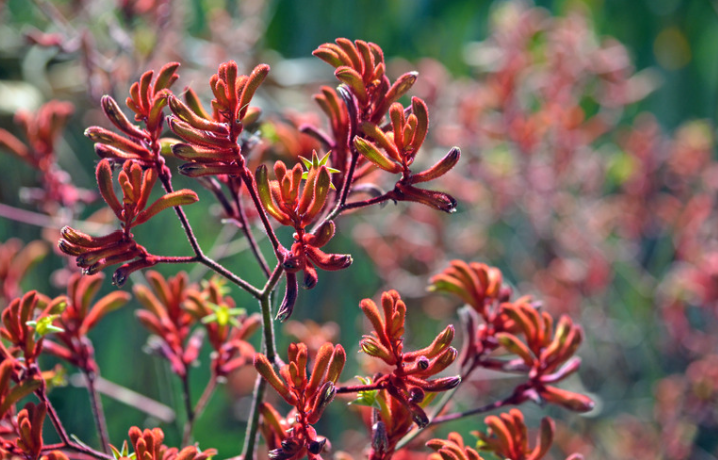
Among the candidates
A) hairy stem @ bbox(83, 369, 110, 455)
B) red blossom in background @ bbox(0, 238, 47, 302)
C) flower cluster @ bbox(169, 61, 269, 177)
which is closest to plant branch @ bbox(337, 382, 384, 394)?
flower cluster @ bbox(169, 61, 269, 177)

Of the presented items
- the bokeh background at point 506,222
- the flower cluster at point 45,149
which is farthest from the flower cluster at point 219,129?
the bokeh background at point 506,222

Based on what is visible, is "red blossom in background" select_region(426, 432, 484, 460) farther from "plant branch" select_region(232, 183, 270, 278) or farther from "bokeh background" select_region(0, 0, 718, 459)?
"bokeh background" select_region(0, 0, 718, 459)

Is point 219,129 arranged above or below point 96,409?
above

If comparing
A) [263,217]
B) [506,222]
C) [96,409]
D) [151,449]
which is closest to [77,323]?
[96,409]

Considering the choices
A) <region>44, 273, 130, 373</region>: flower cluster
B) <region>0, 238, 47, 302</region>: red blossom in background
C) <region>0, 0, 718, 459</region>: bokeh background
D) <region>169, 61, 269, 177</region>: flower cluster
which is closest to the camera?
<region>169, 61, 269, 177</region>: flower cluster

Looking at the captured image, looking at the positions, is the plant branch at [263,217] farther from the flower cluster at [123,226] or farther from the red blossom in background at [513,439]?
the red blossom in background at [513,439]

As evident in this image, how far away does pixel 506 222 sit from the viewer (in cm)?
217

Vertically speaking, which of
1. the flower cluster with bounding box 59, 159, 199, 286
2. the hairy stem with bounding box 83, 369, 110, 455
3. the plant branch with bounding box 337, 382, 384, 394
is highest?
the flower cluster with bounding box 59, 159, 199, 286

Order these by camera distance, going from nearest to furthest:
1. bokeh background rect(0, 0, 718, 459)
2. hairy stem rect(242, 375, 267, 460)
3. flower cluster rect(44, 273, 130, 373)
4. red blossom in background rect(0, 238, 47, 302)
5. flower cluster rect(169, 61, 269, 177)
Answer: flower cluster rect(169, 61, 269, 177)
hairy stem rect(242, 375, 267, 460)
flower cluster rect(44, 273, 130, 373)
red blossom in background rect(0, 238, 47, 302)
bokeh background rect(0, 0, 718, 459)

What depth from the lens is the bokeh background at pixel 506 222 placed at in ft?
5.83

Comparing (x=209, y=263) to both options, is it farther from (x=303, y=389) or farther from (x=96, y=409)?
(x=96, y=409)

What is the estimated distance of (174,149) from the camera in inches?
20.9

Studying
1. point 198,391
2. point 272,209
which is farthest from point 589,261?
point 272,209

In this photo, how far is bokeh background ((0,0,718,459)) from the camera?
5.83 feet
